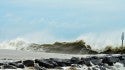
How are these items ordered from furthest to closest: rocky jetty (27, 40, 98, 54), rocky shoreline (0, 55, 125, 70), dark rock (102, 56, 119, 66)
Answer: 1. rocky jetty (27, 40, 98, 54)
2. dark rock (102, 56, 119, 66)
3. rocky shoreline (0, 55, 125, 70)

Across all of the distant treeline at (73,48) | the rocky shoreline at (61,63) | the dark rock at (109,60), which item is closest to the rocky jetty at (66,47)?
the distant treeline at (73,48)

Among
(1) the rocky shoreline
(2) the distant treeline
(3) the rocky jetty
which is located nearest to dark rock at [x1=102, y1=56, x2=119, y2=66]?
(1) the rocky shoreline

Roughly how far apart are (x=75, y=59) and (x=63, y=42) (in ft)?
79.3

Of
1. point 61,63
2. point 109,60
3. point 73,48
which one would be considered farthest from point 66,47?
point 61,63

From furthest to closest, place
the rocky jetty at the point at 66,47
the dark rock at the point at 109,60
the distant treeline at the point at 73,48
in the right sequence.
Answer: the rocky jetty at the point at 66,47 → the distant treeline at the point at 73,48 → the dark rock at the point at 109,60

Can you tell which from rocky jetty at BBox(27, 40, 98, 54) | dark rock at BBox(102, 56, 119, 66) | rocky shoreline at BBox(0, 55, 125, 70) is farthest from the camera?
rocky jetty at BBox(27, 40, 98, 54)

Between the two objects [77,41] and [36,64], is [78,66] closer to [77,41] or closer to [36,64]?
[36,64]

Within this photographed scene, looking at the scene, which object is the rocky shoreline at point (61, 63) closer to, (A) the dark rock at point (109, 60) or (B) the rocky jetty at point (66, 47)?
(A) the dark rock at point (109, 60)

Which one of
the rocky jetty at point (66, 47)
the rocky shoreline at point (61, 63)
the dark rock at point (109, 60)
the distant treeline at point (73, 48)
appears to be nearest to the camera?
the rocky shoreline at point (61, 63)

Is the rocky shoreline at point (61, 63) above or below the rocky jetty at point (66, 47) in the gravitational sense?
below

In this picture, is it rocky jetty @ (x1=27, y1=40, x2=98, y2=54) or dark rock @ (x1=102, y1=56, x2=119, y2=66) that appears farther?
rocky jetty @ (x1=27, y1=40, x2=98, y2=54)

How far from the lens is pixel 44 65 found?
15.9 meters

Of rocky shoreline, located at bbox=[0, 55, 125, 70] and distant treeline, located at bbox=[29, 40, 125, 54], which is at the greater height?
distant treeline, located at bbox=[29, 40, 125, 54]

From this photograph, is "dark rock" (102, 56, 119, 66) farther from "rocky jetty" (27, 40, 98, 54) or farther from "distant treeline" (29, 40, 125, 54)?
"rocky jetty" (27, 40, 98, 54)
